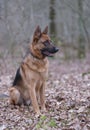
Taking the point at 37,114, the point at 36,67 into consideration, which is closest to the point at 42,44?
the point at 36,67

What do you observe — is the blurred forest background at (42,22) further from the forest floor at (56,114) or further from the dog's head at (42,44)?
the dog's head at (42,44)

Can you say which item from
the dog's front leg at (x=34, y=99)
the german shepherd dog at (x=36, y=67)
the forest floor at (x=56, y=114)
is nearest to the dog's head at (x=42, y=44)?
the german shepherd dog at (x=36, y=67)

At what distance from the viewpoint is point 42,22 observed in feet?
78.0

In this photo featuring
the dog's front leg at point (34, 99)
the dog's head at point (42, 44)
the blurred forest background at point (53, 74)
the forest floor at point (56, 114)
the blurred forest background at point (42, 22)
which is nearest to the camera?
the forest floor at point (56, 114)

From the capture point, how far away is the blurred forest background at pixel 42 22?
17.2 metres

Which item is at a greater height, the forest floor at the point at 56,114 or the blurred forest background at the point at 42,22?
the blurred forest background at the point at 42,22

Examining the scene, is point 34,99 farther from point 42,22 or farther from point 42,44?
point 42,22

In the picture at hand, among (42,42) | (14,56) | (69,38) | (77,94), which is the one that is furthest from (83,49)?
(42,42)

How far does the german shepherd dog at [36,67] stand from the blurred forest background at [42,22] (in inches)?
189

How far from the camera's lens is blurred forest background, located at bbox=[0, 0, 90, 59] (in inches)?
677

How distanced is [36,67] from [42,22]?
14549mm

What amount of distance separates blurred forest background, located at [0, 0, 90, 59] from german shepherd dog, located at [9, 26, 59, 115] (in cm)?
481

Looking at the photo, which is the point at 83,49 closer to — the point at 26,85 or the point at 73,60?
the point at 73,60

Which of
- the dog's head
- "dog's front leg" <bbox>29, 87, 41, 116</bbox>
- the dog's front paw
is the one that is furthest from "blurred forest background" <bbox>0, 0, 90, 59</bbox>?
the dog's front paw
